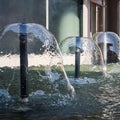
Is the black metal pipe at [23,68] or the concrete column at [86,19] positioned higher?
the concrete column at [86,19]

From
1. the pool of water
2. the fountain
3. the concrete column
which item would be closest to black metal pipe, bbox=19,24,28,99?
the fountain

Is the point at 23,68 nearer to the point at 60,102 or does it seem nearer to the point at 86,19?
the point at 60,102

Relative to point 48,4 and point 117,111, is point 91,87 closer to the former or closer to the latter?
point 117,111

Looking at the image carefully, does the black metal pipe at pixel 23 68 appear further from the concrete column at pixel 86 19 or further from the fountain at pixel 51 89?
the concrete column at pixel 86 19

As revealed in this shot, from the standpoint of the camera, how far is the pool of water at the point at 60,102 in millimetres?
7773

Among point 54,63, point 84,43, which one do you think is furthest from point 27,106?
point 84,43

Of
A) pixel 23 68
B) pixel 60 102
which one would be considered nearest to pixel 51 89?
pixel 60 102

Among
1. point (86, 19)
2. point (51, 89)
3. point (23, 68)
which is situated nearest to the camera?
point (23, 68)

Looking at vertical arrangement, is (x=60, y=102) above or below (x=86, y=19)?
below

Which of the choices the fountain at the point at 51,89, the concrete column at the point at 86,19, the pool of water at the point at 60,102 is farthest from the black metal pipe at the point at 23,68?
the concrete column at the point at 86,19

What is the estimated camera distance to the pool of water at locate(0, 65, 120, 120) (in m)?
7.77

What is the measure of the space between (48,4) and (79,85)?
9783mm

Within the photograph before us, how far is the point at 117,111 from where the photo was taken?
826 centimetres

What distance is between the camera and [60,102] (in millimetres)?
9117
